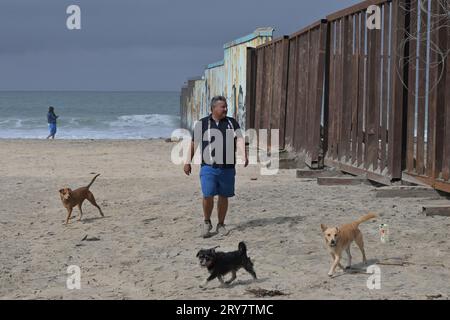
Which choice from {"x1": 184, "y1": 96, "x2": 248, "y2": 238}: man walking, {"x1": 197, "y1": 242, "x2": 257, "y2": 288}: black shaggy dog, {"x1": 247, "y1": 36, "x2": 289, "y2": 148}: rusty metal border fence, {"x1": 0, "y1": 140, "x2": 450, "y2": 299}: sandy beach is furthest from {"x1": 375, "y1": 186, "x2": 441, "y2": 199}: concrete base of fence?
{"x1": 247, "y1": 36, "x2": 289, "y2": 148}: rusty metal border fence

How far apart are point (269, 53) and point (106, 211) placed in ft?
26.1

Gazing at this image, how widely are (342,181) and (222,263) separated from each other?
5.44 meters

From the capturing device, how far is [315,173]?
12.3m

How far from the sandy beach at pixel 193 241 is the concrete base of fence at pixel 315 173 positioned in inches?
10.0

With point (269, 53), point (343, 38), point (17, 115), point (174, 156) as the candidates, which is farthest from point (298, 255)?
point (17, 115)

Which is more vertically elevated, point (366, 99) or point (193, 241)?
point (366, 99)

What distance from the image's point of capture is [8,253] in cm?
758

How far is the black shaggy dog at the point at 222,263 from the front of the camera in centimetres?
572

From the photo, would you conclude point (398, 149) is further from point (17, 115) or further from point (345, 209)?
point (17, 115)

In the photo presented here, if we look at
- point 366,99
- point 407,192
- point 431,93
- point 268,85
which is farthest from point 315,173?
point 268,85

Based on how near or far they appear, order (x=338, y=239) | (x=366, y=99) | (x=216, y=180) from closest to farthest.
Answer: (x=338, y=239) < (x=216, y=180) < (x=366, y=99)

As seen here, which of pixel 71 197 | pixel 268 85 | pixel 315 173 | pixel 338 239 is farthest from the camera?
pixel 268 85
